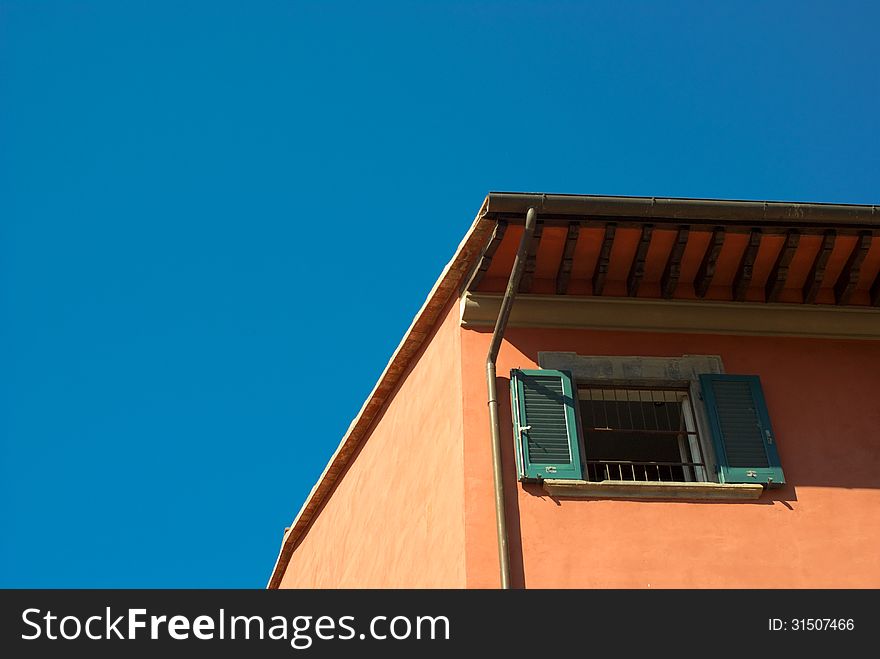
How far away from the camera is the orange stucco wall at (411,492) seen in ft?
35.0

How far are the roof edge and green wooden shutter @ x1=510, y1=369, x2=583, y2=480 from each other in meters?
1.24

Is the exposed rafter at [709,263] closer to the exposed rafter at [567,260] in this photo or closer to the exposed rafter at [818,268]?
the exposed rafter at [818,268]

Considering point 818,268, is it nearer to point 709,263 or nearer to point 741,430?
point 709,263

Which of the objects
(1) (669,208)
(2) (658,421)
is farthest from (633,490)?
(1) (669,208)

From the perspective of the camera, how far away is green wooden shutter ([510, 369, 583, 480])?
1038 centimetres

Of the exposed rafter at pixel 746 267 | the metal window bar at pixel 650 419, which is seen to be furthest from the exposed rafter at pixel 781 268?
the metal window bar at pixel 650 419

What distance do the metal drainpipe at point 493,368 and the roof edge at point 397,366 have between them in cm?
51

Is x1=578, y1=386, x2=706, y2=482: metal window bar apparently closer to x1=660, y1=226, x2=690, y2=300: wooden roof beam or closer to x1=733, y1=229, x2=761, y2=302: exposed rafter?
x1=660, y1=226, x2=690, y2=300: wooden roof beam

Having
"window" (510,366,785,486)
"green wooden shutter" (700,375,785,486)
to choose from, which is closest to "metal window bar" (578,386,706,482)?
"window" (510,366,785,486)
